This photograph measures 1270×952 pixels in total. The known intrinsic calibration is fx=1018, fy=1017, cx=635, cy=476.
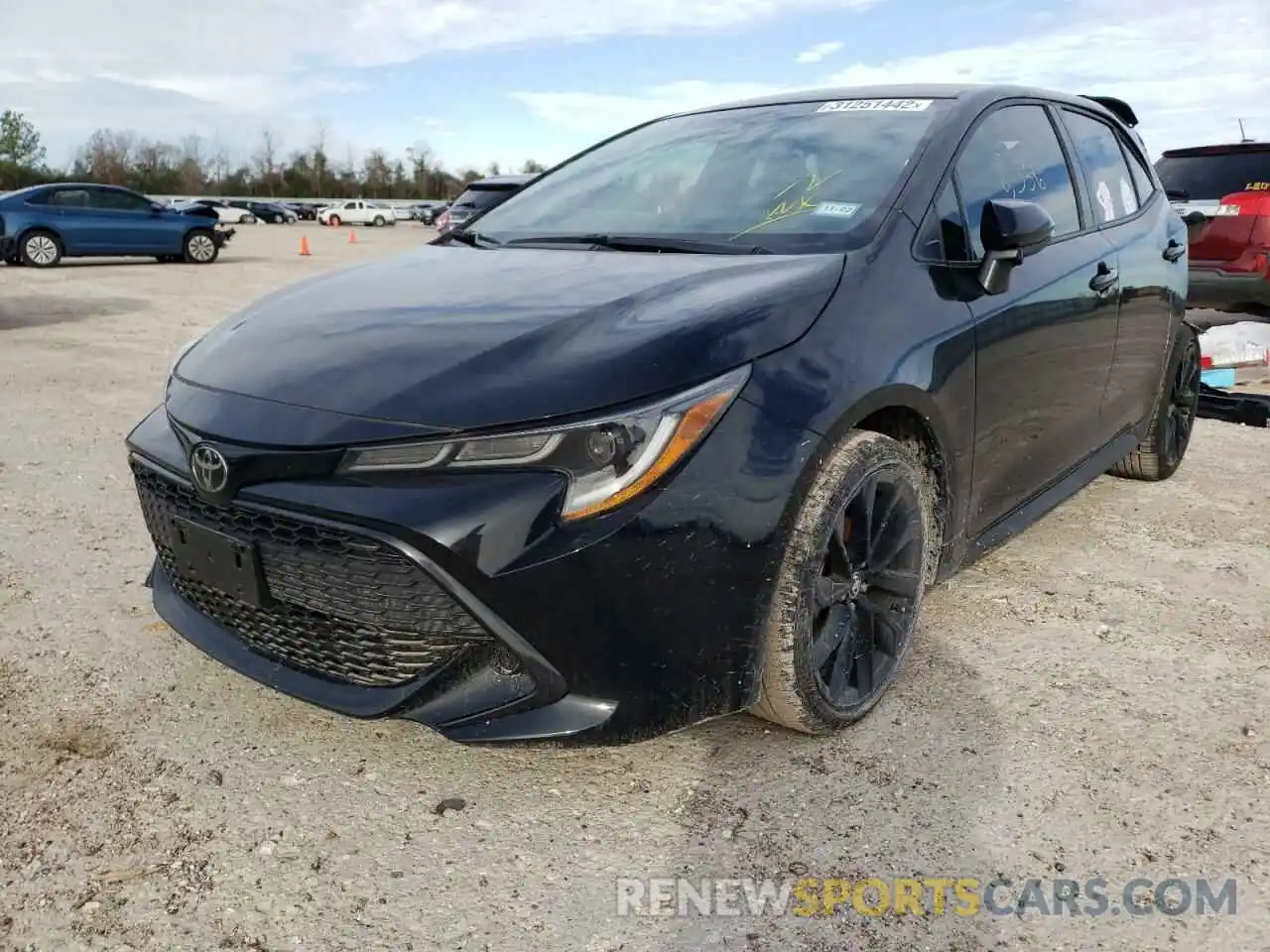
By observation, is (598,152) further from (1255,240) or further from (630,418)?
(1255,240)

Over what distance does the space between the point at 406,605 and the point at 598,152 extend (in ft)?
7.35

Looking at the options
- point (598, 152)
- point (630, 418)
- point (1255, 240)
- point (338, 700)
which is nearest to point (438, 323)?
point (630, 418)

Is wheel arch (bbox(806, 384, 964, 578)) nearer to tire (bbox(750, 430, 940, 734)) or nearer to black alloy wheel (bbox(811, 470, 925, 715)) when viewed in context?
tire (bbox(750, 430, 940, 734))

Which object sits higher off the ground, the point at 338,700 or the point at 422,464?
the point at 422,464

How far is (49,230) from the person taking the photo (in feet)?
54.5

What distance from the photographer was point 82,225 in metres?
16.9

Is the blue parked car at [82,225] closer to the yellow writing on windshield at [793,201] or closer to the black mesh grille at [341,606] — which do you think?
the yellow writing on windshield at [793,201]

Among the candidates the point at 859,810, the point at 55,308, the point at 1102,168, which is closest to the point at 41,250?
the point at 55,308

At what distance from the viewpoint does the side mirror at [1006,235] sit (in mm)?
2580

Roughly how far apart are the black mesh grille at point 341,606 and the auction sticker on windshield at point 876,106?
80.1 inches

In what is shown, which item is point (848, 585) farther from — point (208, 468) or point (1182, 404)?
point (1182, 404)

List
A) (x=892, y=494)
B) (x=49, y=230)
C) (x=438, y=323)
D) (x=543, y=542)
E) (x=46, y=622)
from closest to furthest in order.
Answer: (x=543, y=542) → (x=438, y=323) → (x=892, y=494) → (x=46, y=622) → (x=49, y=230)

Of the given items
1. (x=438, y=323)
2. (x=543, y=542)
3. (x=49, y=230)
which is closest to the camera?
(x=543, y=542)

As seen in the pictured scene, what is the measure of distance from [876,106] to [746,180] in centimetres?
49
